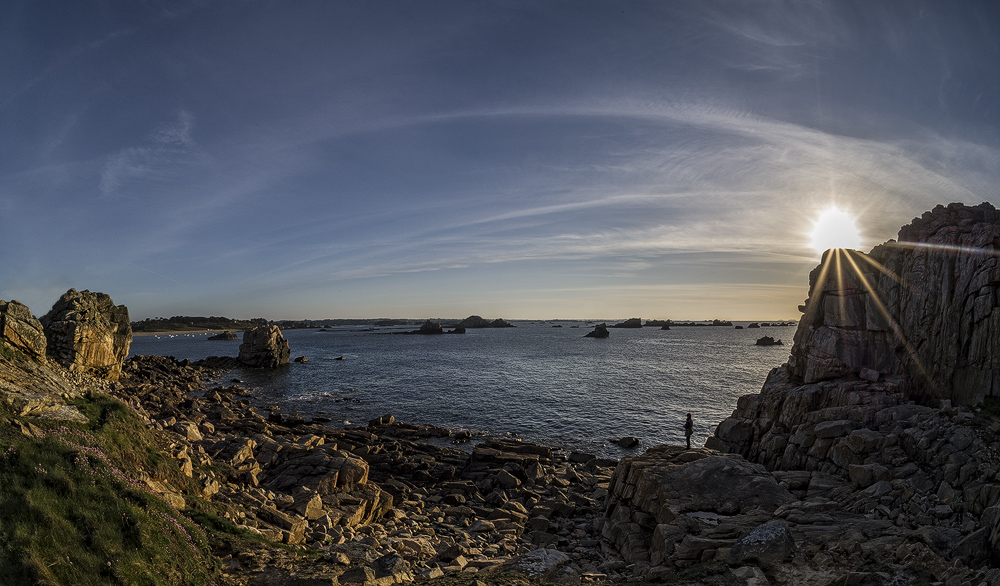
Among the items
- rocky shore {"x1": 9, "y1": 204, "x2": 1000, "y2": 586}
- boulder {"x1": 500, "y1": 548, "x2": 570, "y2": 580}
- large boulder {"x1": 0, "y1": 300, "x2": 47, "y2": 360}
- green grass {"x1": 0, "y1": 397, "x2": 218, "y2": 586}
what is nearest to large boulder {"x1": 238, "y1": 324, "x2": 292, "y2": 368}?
rocky shore {"x1": 9, "y1": 204, "x2": 1000, "y2": 586}

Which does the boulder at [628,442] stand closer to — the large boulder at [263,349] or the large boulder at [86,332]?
the large boulder at [86,332]

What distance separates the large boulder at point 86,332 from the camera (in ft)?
106

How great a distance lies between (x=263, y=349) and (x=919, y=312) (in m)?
93.9

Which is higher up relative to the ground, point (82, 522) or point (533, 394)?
point (82, 522)

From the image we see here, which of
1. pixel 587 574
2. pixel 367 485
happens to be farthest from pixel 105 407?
pixel 587 574

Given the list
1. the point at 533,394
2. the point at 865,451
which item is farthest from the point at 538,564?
the point at 533,394

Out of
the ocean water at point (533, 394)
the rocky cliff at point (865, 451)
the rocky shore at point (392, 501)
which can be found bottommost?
the ocean water at point (533, 394)

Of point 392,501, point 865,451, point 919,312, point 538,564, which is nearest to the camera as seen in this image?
point 538,564

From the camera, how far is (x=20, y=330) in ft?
49.7

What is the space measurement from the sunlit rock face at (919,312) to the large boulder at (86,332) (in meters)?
52.1

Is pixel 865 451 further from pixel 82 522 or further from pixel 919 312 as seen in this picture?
pixel 82 522

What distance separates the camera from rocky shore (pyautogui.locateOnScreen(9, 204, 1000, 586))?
35.3 ft

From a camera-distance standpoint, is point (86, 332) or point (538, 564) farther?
point (86, 332)

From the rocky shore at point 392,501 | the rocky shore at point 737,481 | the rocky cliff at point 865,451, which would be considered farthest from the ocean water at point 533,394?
the rocky cliff at point 865,451
